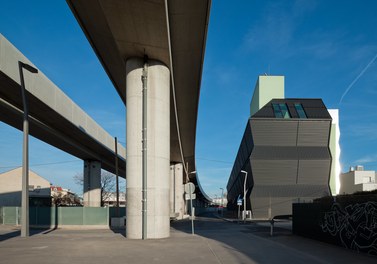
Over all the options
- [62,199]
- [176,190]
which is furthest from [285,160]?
[62,199]

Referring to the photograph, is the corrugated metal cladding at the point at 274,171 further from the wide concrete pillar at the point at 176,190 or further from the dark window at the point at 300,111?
the wide concrete pillar at the point at 176,190

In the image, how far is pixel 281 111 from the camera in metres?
58.0

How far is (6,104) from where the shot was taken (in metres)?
23.9

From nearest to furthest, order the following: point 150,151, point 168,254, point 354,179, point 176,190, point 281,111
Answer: point 168,254, point 150,151, point 281,111, point 176,190, point 354,179

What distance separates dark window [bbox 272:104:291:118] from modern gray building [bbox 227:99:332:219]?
0.23 meters

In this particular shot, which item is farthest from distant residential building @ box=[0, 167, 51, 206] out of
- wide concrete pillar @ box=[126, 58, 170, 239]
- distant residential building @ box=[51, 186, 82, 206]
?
wide concrete pillar @ box=[126, 58, 170, 239]

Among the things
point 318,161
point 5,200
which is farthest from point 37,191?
point 318,161

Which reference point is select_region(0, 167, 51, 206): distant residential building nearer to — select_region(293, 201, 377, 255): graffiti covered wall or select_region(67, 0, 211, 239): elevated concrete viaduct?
select_region(67, 0, 211, 239): elevated concrete viaduct

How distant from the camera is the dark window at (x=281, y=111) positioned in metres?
57.0

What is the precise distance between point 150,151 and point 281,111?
42.7m

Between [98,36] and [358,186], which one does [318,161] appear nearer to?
[358,186]

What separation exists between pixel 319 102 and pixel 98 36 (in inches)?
1930

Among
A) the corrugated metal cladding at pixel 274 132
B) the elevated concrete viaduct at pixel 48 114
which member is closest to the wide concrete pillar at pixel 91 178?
the elevated concrete viaduct at pixel 48 114

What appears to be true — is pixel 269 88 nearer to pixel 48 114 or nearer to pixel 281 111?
pixel 281 111
